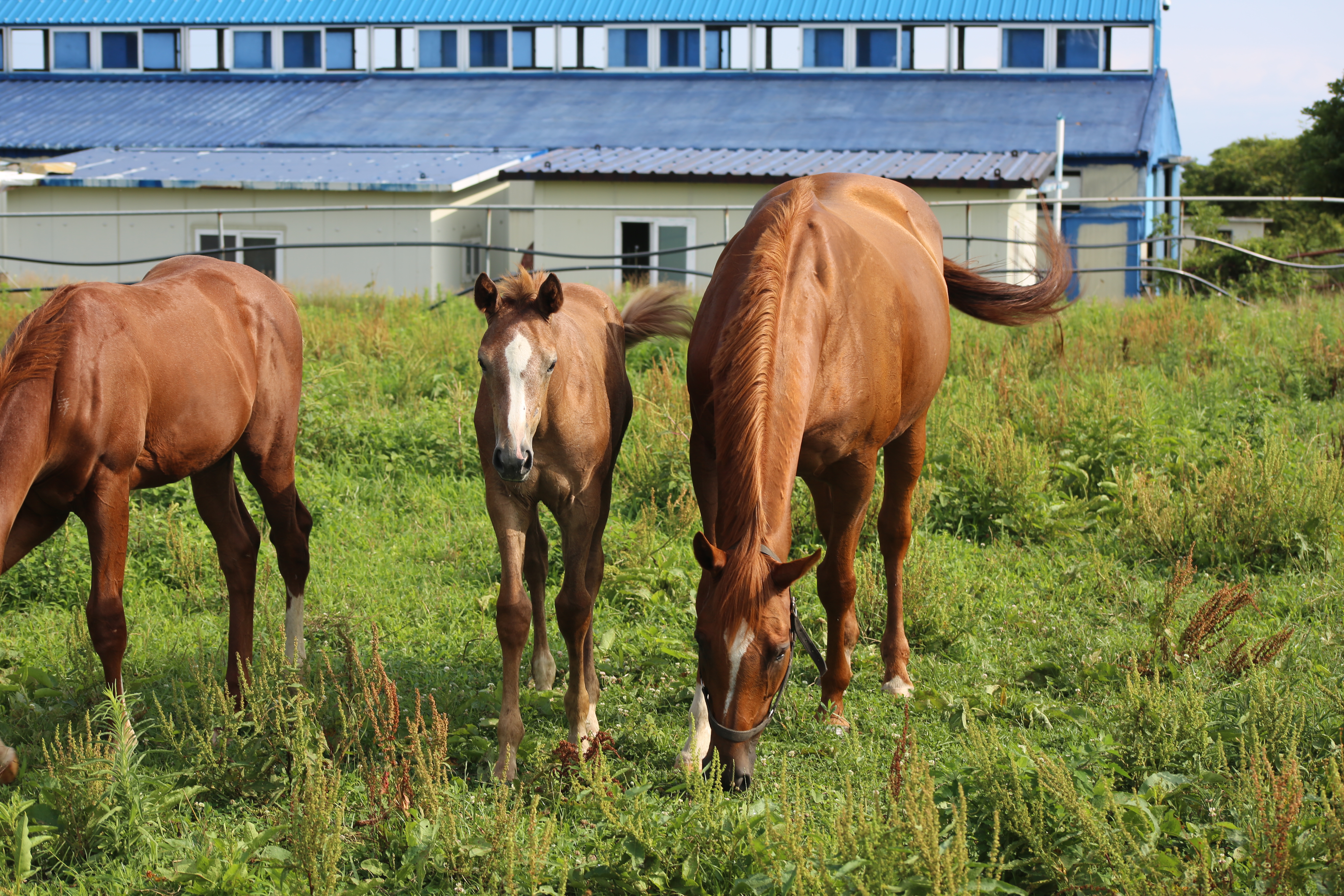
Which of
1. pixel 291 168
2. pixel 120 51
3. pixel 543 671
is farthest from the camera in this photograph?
pixel 120 51

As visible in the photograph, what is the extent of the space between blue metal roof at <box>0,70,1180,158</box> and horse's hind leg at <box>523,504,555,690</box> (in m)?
17.7

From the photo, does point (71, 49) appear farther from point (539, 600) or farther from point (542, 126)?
point (539, 600)

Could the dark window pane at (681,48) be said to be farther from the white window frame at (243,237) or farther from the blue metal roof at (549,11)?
the white window frame at (243,237)

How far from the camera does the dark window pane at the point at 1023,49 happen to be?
1032 inches

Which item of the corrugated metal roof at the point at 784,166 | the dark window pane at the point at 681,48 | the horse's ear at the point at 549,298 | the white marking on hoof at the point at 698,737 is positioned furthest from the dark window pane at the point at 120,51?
the white marking on hoof at the point at 698,737

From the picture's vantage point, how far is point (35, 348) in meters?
3.62

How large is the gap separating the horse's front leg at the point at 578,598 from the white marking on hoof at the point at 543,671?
0.40 meters

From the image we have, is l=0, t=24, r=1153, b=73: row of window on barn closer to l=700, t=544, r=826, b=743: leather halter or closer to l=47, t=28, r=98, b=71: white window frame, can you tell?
l=47, t=28, r=98, b=71: white window frame

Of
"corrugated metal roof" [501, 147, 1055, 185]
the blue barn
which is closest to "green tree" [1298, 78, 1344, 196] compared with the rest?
the blue barn

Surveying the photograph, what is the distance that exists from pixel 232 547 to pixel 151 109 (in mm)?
26266

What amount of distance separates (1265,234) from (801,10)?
11702 mm

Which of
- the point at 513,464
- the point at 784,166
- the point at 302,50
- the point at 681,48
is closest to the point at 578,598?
the point at 513,464

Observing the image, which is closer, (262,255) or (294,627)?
(294,627)

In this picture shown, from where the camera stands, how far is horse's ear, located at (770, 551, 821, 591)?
298 cm
